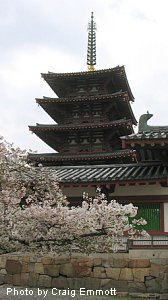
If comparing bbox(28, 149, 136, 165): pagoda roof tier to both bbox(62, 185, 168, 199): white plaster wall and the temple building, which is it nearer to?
the temple building

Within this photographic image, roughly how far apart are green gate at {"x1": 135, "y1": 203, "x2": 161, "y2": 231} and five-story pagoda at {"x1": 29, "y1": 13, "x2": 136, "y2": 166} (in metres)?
8.73

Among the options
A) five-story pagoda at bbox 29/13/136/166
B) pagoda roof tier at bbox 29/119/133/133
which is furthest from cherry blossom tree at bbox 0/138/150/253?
pagoda roof tier at bbox 29/119/133/133

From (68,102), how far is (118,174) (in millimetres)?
11183

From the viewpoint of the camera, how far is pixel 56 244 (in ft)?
30.0

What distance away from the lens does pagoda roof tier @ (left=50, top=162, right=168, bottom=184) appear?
13.1m

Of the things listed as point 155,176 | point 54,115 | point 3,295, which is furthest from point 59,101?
point 3,295

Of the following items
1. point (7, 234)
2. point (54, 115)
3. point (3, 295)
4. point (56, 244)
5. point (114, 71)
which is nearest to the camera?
point (7, 234)

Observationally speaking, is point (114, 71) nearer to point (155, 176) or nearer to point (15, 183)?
point (155, 176)

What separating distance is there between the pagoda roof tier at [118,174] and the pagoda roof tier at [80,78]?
9.65 metres

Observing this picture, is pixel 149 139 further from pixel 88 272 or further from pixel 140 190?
pixel 88 272

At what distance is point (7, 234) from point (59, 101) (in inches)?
662

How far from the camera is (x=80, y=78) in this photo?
25406mm

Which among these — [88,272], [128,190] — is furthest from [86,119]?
[88,272]

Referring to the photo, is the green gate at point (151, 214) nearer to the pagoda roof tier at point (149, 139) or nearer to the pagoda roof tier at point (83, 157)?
the pagoda roof tier at point (149, 139)
